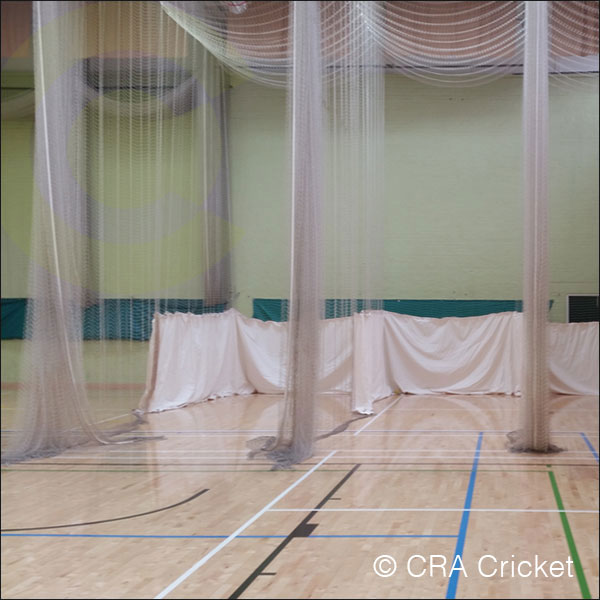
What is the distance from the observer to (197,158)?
9.46 meters

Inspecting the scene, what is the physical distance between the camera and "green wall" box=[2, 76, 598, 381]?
458 inches

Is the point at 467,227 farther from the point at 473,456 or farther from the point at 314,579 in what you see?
the point at 314,579

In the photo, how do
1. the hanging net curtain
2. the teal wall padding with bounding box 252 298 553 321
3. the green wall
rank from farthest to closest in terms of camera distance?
the green wall
the teal wall padding with bounding box 252 298 553 321
the hanging net curtain

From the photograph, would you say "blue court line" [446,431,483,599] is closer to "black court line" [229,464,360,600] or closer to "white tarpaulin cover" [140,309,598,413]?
"black court line" [229,464,360,600]

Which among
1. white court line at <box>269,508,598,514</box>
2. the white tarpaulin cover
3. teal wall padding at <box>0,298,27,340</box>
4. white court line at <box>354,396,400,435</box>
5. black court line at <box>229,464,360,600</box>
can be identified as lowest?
white court line at <box>354,396,400,435</box>

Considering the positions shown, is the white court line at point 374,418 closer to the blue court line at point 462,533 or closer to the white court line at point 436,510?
the blue court line at point 462,533

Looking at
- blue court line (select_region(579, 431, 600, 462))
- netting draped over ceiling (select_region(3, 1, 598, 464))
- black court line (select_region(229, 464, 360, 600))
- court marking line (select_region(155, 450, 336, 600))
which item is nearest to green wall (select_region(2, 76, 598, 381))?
netting draped over ceiling (select_region(3, 1, 598, 464))

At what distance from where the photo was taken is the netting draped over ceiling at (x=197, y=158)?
7027 millimetres

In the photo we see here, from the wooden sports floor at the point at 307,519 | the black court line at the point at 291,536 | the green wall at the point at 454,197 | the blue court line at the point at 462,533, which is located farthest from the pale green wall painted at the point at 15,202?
the blue court line at the point at 462,533

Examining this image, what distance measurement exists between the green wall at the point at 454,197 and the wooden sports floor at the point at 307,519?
4.20m

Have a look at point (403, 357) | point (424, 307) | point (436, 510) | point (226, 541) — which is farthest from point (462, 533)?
point (424, 307)

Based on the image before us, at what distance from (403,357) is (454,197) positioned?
250 centimetres

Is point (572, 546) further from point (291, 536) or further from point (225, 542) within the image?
point (225, 542)

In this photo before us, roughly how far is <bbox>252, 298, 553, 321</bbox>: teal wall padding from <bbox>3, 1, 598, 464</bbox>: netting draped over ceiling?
1.46m
